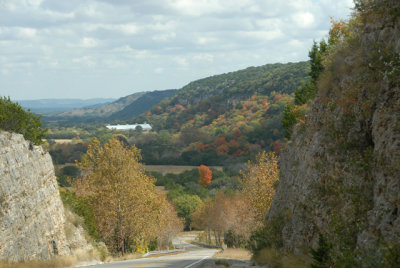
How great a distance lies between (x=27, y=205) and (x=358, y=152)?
1395cm

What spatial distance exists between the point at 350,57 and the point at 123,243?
27.8 metres

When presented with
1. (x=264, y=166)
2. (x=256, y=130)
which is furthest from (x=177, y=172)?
(x=264, y=166)

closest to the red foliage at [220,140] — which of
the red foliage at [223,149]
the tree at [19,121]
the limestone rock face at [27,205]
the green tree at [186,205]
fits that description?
the red foliage at [223,149]

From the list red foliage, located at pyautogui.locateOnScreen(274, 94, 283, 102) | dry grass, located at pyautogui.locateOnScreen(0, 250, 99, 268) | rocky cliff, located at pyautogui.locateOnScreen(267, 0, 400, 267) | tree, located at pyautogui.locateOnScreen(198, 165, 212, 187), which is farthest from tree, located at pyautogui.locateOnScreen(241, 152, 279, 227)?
red foliage, located at pyautogui.locateOnScreen(274, 94, 283, 102)

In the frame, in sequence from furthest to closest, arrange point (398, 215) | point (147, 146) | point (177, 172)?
point (147, 146), point (177, 172), point (398, 215)

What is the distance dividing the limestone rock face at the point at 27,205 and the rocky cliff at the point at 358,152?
10.8 meters

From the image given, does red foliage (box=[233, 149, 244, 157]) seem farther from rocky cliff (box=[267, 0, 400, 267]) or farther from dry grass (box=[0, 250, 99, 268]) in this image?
rocky cliff (box=[267, 0, 400, 267])

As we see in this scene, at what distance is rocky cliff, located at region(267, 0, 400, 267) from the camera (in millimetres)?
10555

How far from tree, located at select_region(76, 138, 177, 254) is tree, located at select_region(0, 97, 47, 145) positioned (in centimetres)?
1331

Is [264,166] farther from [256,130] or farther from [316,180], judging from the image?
[256,130]

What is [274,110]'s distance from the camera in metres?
168

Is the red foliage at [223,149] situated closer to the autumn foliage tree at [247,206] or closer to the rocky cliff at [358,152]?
the autumn foliage tree at [247,206]

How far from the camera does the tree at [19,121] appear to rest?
20.9 m

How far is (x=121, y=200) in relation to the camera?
36.9 m
